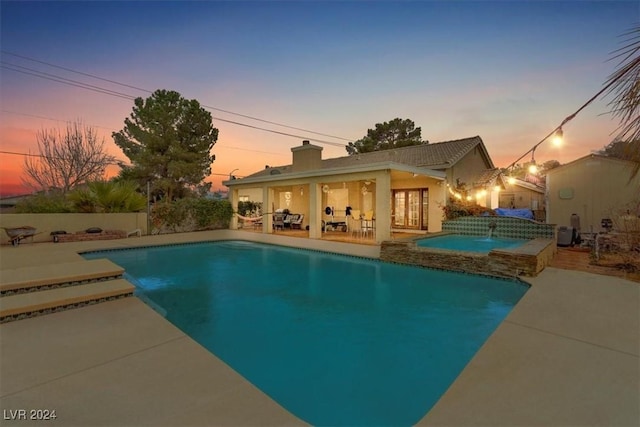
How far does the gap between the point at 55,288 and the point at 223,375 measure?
15.1 ft

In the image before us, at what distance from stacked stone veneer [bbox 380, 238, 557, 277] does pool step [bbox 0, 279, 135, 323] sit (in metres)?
7.14

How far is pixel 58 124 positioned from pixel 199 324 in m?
22.0

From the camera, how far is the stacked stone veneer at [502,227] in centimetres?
1062

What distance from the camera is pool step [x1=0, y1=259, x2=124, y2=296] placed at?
5.02 metres

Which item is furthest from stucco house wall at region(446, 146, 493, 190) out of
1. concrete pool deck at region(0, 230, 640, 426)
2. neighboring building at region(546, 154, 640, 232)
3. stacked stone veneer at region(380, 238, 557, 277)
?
concrete pool deck at region(0, 230, 640, 426)

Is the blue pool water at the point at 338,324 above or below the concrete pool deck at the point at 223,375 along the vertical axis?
below

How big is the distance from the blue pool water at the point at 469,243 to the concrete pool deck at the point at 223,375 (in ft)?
16.4

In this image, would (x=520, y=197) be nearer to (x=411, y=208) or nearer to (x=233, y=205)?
(x=411, y=208)

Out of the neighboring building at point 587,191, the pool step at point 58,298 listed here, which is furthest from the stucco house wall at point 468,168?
the pool step at point 58,298

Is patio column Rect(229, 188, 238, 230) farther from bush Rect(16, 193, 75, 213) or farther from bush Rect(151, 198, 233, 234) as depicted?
bush Rect(16, 193, 75, 213)

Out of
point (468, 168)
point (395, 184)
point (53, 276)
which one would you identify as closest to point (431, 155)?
point (468, 168)

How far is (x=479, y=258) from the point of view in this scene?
7652 millimetres

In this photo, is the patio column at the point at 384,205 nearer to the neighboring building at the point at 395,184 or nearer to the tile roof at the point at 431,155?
the neighboring building at the point at 395,184

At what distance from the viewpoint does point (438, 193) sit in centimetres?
1368
